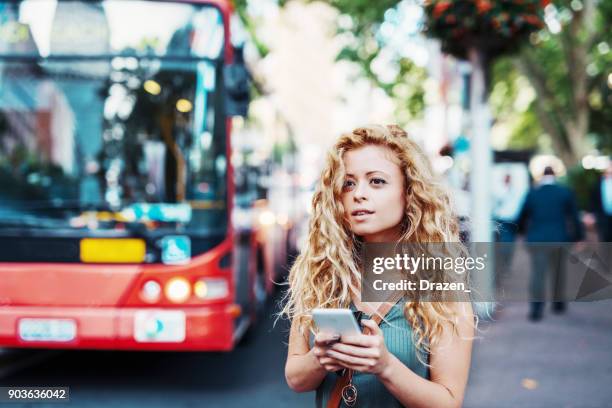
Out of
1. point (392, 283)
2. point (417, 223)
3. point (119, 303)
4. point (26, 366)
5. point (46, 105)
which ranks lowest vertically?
point (26, 366)

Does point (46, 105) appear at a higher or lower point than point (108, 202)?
higher

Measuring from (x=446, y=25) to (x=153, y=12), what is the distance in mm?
3226

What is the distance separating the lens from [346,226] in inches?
83.4

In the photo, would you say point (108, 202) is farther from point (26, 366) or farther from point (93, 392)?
point (26, 366)

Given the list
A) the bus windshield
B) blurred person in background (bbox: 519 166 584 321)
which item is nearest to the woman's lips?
the bus windshield

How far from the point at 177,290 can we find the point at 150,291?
0.60 ft

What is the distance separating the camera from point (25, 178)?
19.8ft

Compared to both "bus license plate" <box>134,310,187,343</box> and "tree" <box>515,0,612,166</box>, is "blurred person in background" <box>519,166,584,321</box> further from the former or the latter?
"tree" <box>515,0,612,166</box>

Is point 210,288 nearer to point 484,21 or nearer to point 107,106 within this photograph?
point 107,106

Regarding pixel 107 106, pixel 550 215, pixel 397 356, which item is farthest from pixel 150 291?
pixel 550 215

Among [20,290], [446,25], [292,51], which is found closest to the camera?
[20,290]

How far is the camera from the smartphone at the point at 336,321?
167cm

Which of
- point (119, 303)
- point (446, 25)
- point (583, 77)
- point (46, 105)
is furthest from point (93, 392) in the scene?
point (583, 77)

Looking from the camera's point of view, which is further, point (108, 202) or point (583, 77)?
point (583, 77)
